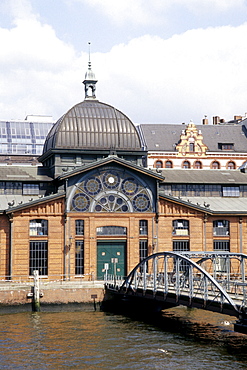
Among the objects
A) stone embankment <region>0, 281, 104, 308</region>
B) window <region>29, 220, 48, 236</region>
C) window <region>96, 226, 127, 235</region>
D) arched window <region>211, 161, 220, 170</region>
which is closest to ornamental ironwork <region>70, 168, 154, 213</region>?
window <region>96, 226, 127, 235</region>

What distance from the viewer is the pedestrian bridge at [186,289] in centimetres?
4359

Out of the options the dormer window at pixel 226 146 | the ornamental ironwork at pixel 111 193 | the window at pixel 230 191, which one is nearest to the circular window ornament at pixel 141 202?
the ornamental ironwork at pixel 111 193

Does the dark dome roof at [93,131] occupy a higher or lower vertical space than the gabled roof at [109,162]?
higher

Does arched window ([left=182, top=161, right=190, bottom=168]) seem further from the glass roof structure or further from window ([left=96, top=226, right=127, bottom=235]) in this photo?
window ([left=96, top=226, right=127, bottom=235])

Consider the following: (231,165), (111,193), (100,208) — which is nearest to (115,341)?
(100,208)

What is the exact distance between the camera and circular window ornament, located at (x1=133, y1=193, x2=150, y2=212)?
67744 mm

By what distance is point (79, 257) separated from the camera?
6581cm

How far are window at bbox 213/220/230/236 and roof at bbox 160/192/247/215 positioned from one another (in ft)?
4.60

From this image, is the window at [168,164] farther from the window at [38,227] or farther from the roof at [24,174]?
the window at [38,227]

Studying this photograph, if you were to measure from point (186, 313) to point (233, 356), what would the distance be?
1728 centimetres

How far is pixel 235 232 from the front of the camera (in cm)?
6988

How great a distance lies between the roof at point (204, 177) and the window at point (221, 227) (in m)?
5.41

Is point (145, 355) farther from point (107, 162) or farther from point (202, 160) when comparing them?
point (202, 160)

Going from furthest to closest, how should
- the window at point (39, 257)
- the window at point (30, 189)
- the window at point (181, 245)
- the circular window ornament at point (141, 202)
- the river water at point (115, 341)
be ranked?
the window at point (30, 189) < the window at point (181, 245) < the circular window ornament at point (141, 202) < the window at point (39, 257) < the river water at point (115, 341)
